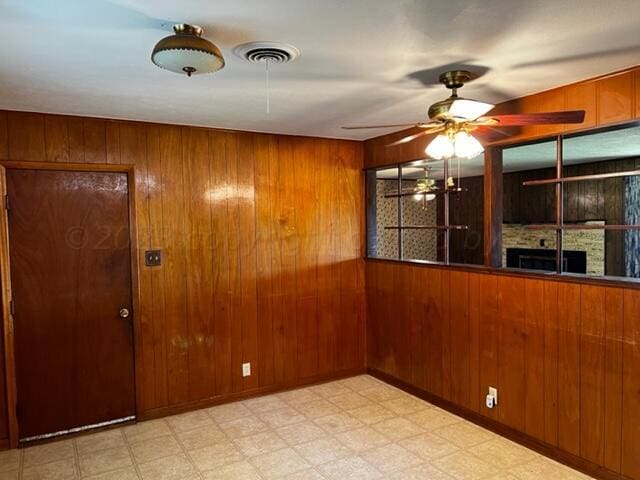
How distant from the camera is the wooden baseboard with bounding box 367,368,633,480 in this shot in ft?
9.05

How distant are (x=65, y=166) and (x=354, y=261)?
9.00ft

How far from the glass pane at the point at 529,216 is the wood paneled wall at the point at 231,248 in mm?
3559

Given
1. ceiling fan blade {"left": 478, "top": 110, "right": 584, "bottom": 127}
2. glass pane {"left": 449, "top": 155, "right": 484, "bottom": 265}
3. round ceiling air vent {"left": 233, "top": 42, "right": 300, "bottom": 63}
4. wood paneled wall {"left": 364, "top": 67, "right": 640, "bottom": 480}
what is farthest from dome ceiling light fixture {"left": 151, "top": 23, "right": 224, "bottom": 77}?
glass pane {"left": 449, "top": 155, "right": 484, "bottom": 265}

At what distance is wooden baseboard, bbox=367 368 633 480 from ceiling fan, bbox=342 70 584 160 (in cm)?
206

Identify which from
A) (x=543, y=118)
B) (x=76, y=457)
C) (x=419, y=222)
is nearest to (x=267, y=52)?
(x=543, y=118)

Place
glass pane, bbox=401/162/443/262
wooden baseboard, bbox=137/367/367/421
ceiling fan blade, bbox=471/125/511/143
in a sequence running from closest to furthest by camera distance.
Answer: ceiling fan blade, bbox=471/125/511/143 → wooden baseboard, bbox=137/367/367/421 → glass pane, bbox=401/162/443/262

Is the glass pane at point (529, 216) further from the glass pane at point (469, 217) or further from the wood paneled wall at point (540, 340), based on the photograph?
the wood paneled wall at point (540, 340)

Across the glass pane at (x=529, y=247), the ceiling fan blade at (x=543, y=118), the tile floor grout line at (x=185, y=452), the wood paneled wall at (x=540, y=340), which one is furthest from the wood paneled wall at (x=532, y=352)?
the glass pane at (x=529, y=247)

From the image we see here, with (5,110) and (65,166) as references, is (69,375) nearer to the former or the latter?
(65,166)

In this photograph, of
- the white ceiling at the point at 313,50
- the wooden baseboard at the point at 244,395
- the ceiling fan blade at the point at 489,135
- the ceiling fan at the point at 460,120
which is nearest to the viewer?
the white ceiling at the point at 313,50

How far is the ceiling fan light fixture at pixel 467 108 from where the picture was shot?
7.11 feet

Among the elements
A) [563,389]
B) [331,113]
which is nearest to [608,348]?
[563,389]

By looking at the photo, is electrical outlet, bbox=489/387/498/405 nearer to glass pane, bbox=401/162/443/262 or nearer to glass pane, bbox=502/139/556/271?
glass pane, bbox=502/139/556/271

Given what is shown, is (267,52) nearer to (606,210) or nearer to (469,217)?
(606,210)
